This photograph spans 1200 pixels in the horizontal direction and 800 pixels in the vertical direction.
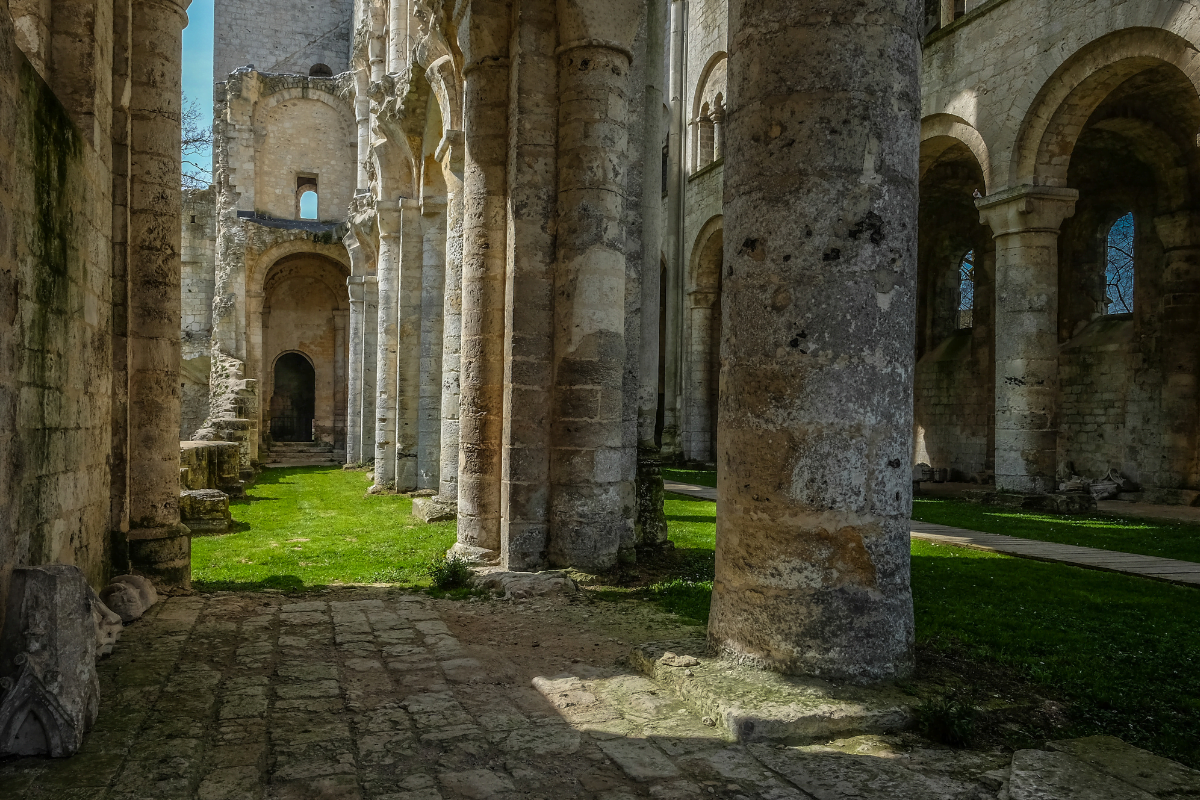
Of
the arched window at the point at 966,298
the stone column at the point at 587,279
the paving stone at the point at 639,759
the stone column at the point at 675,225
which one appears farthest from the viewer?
the stone column at the point at 675,225

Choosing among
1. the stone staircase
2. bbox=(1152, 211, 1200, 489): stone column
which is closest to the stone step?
the stone staircase

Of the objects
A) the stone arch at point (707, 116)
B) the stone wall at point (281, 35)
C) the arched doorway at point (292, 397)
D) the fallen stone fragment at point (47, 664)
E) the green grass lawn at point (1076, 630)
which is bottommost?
the green grass lawn at point (1076, 630)

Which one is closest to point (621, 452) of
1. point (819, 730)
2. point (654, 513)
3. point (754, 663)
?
point (654, 513)

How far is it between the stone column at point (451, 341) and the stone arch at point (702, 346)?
12.9 meters

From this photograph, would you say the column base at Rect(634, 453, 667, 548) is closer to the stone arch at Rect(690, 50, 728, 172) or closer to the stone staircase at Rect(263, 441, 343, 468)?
the stone staircase at Rect(263, 441, 343, 468)

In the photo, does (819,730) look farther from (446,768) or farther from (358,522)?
(358,522)

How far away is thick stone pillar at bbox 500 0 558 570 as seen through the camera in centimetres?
711

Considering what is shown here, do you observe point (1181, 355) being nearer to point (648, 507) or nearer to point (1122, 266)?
point (1122, 266)

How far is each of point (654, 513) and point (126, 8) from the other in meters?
6.04

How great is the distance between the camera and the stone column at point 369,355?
63.0 feet

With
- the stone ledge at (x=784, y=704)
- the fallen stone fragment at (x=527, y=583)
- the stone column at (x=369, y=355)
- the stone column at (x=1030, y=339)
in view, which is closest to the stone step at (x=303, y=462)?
the stone column at (x=369, y=355)

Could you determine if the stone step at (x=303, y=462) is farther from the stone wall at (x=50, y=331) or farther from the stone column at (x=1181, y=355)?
the stone column at (x=1181, y=355)

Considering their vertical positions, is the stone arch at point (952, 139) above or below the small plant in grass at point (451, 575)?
above

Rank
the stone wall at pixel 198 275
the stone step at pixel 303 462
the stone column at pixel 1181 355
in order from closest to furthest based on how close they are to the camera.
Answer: the stone column at pixel 1181 355 → the stone step at pixel 303 462 → the stone wall at pixel 198 275
